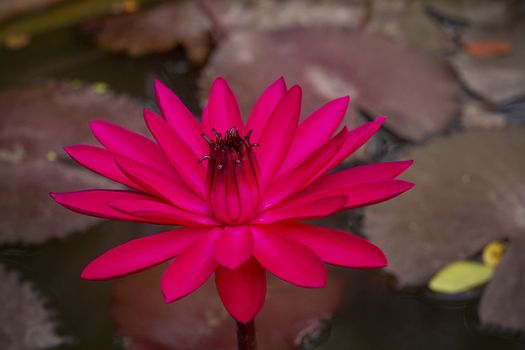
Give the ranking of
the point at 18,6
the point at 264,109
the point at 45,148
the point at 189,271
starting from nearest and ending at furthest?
the point at 189,271 < the point at 264,109 < the point at 45,148 < the point at 18,6

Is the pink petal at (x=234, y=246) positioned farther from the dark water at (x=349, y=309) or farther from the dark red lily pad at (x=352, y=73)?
the dark red lily pad at (x=352, y=73)

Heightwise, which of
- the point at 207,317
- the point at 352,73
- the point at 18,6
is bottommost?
the point at 207,317

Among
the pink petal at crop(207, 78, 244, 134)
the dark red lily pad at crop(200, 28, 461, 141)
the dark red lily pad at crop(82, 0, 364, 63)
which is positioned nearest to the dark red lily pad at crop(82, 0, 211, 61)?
the dark red lily pad at crop(82, 0, 364, 63)

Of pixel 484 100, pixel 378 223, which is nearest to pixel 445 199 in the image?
pixel 378 223

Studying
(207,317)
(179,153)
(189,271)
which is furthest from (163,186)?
(207,317)

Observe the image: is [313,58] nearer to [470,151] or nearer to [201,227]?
[470,151]

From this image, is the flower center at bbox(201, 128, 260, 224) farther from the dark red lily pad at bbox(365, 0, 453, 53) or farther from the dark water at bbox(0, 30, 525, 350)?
the dark red lily pad at bbox(365, 0, 453, 53)

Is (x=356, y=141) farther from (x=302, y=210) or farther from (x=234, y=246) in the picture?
(x=234, y=246)
